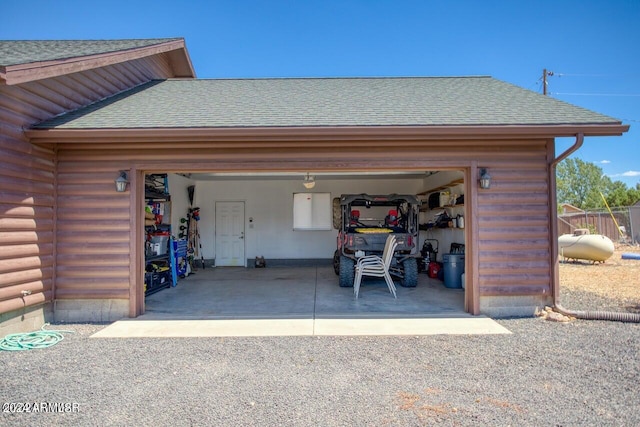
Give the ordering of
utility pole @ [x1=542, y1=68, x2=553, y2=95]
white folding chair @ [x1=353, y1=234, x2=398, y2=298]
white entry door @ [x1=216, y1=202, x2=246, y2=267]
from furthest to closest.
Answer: utility pole @ [x1=542, y1=68, x2=553, y2=95]
white entry door @ [x1=216, y1=202, x2=246, y2=267]
white folding chair @ [x1=353, y1=234, x2=398, y2=298]

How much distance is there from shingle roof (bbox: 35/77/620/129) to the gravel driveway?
8.57ft

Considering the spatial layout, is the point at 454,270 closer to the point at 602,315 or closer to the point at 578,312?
the point at 578,312

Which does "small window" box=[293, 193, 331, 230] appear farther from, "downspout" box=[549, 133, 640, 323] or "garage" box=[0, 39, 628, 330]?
"downspout" box=[549, 133, 640, 323]

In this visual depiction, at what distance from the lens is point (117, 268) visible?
477 cm

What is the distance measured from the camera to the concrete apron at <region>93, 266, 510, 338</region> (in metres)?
4.24

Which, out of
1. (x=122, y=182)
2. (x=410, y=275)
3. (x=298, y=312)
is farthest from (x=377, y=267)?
(x=122, y=182)

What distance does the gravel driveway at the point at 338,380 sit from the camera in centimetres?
239

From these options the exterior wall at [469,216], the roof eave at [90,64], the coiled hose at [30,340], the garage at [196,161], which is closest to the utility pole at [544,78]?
the garage at [196,161]

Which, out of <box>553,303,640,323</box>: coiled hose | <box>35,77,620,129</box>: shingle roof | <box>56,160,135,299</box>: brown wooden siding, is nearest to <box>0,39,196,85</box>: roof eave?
<box>35,77,620,129</box>: shingle roof

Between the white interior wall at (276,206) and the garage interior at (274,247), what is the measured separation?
3 centimetres

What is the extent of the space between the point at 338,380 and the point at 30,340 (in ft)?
11.3

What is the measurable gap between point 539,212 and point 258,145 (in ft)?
12.7

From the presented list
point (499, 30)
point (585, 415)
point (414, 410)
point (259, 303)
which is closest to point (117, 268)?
point (259, 303)

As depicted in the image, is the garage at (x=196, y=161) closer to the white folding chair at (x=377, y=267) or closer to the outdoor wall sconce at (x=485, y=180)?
the outdoor wall sconce at (x=485, y=180)
